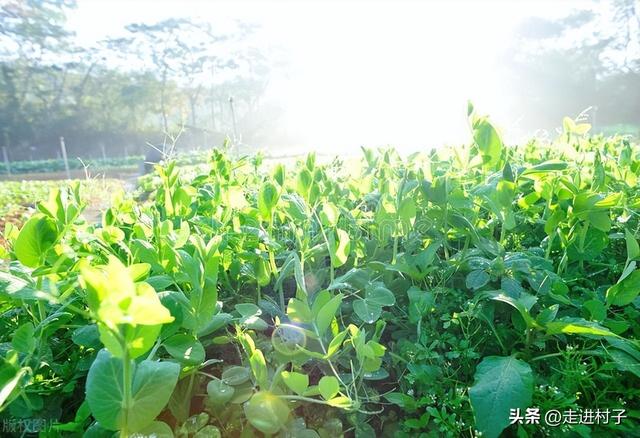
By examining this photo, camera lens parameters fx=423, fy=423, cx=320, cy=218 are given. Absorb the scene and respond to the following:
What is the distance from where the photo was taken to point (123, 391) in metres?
0.52

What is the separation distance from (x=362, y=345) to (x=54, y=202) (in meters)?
0.57

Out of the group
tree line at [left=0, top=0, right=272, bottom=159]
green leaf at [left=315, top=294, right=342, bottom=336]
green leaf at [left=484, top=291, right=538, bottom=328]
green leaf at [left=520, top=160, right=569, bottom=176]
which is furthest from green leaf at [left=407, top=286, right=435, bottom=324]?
tree line at [left=0, top=0, right=272, bottom=159]

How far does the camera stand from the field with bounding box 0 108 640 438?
593 millimetres

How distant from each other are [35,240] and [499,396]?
756 millimetres

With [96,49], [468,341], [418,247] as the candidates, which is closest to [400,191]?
[418,247]

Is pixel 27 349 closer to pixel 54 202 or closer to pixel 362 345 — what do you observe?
pixel 54 202

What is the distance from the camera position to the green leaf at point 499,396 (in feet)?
2.06

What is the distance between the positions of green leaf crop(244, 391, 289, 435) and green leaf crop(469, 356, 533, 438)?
30 cm

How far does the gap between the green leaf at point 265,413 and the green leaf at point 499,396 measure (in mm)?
296

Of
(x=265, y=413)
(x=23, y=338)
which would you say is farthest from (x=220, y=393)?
(x=23, y=338)

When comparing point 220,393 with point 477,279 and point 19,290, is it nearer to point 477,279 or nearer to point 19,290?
point 19,290

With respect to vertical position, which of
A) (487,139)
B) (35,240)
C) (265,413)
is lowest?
(265,413)

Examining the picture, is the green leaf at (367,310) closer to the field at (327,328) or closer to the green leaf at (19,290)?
the field at (327,328)

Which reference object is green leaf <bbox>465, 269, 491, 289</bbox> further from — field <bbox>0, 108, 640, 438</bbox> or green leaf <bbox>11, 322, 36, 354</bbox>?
green leaf <bbox>11, 322, 36, 354</bbox>
